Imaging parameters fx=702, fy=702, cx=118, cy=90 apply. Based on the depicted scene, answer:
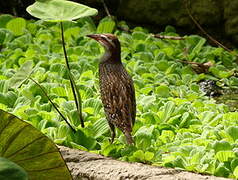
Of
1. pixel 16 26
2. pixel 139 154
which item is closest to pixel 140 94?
pixel 139 154

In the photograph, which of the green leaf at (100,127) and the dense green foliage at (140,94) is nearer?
the dense green foliage at (140,94)

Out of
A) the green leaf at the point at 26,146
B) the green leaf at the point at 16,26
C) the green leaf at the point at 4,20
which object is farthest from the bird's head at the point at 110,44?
the green leaf at the point at 4,20

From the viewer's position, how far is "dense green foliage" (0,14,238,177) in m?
3.82

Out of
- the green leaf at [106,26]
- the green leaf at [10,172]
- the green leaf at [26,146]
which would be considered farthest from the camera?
the green leaf at [106,26]

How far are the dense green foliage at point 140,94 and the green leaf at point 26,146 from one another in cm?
79

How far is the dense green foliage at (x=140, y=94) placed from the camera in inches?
150

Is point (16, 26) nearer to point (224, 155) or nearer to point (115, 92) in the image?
point (115, 92)

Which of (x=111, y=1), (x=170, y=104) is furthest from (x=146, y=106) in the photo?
(x=111, y=1)

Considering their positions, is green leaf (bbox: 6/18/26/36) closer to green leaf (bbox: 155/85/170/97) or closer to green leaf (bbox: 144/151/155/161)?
green leaf (bbox: 155/85/170/97)

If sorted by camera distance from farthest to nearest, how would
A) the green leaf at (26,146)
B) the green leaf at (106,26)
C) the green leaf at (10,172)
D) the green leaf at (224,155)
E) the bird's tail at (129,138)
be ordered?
the green leaf at (106,26) → the bird's tail at (129,138) → the green leaf at (224,155) → the green leaf at (26,146) → the green leaf at (10,172)

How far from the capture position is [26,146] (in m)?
2.98

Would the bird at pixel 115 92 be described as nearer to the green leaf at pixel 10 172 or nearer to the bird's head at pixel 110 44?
the bird's head at pixel 110 44

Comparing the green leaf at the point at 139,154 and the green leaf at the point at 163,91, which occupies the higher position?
the green leaf at the point at 139,154

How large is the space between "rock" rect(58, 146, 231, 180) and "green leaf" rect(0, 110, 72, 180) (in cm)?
41
